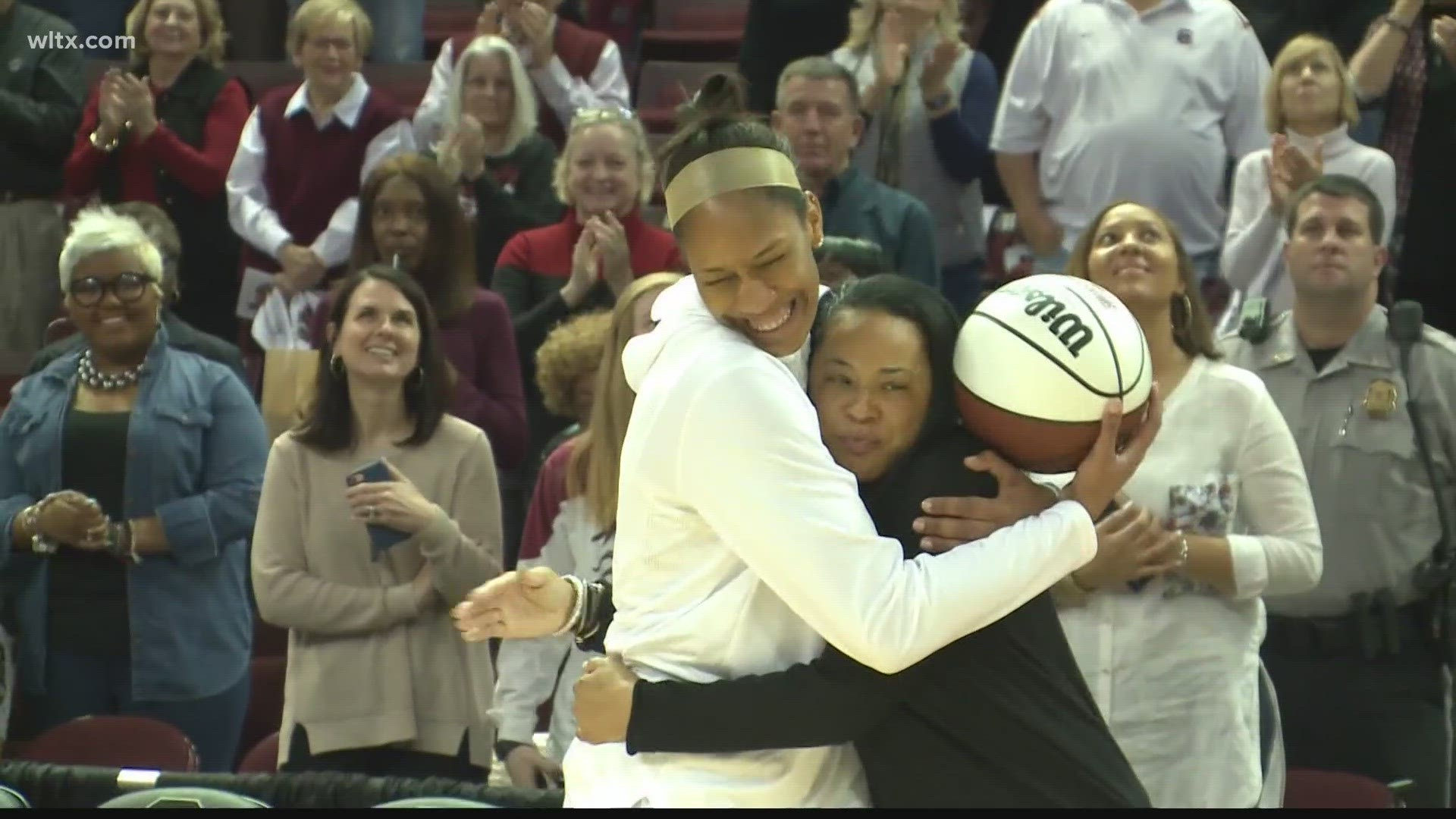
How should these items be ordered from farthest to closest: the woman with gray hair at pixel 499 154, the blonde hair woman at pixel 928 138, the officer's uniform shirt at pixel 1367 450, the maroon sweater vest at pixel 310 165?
the maroon sweater vest at pixel 310 165
the woman with gray hair at pixel 499 154
the blonde hair woman at pixel 928 138
the officer's uniform shirt at pixel 1367 450

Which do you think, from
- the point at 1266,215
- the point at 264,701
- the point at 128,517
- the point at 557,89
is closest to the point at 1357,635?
the point at 1266,215

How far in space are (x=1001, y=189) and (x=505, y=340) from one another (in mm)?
2368

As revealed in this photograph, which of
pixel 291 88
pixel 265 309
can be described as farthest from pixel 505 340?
pixel 291 88

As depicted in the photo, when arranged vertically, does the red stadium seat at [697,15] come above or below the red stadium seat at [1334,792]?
above

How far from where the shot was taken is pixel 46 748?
17.1 ft

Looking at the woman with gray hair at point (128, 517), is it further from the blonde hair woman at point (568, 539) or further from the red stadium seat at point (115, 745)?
the blonde hair woman at point (568, 539)

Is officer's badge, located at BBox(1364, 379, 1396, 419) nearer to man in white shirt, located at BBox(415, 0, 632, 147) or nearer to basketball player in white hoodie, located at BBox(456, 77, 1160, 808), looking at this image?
basketball player in white hoodie, located at BBox(456, 77, 1160, 808)

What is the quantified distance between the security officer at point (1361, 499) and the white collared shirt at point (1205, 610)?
606mm

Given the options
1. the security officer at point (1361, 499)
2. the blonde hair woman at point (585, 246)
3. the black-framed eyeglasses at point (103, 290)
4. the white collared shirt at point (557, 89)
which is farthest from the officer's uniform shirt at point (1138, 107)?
the black-framed eyeglasses at point (103, 290)

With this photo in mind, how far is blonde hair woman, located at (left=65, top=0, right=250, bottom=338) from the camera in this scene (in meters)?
7.32

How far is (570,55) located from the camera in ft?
25.8

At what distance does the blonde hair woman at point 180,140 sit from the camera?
732cm

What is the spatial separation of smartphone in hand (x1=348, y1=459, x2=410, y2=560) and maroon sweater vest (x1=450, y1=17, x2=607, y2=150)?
2900 millimetres
